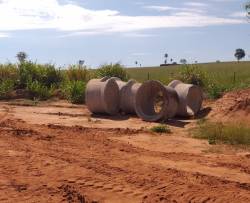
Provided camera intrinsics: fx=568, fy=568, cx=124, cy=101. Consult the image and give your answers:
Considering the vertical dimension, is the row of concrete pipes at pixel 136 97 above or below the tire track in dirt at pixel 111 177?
above

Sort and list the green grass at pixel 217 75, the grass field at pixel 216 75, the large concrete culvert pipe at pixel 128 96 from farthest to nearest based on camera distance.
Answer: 1. the grass field at pixel 216 75
2. the green grass at pixel 217 75
3. the large concrete culvert pipe at pixel 128 96

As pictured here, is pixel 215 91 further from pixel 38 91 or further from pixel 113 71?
pixel 38 91

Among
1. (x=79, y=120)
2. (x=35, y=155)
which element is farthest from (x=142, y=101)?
(x=35, y=155)

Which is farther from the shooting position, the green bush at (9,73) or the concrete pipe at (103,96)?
the green bush at (9,73)

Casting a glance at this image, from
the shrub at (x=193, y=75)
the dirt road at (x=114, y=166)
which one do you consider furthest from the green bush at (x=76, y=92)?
the dirt road at (x=114, y=166)

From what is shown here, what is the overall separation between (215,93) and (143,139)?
333 inches

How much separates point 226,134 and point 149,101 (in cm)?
683

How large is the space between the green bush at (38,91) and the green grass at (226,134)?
37.9 feet

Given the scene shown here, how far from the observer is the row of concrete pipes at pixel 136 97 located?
17875 millimetres

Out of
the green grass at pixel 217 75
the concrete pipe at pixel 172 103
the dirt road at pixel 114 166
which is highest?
the green grass at pixel 217 75

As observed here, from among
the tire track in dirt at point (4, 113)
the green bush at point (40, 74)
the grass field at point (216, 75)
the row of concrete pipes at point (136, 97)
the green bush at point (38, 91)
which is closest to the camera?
the tire track in dirt at point (4, 113)

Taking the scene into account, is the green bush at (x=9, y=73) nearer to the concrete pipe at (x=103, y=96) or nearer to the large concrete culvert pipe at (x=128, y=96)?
the concrete pipe at (x=103, y=96)

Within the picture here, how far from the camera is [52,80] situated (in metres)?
27.2

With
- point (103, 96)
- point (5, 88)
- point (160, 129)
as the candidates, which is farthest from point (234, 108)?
point (5, 88)
